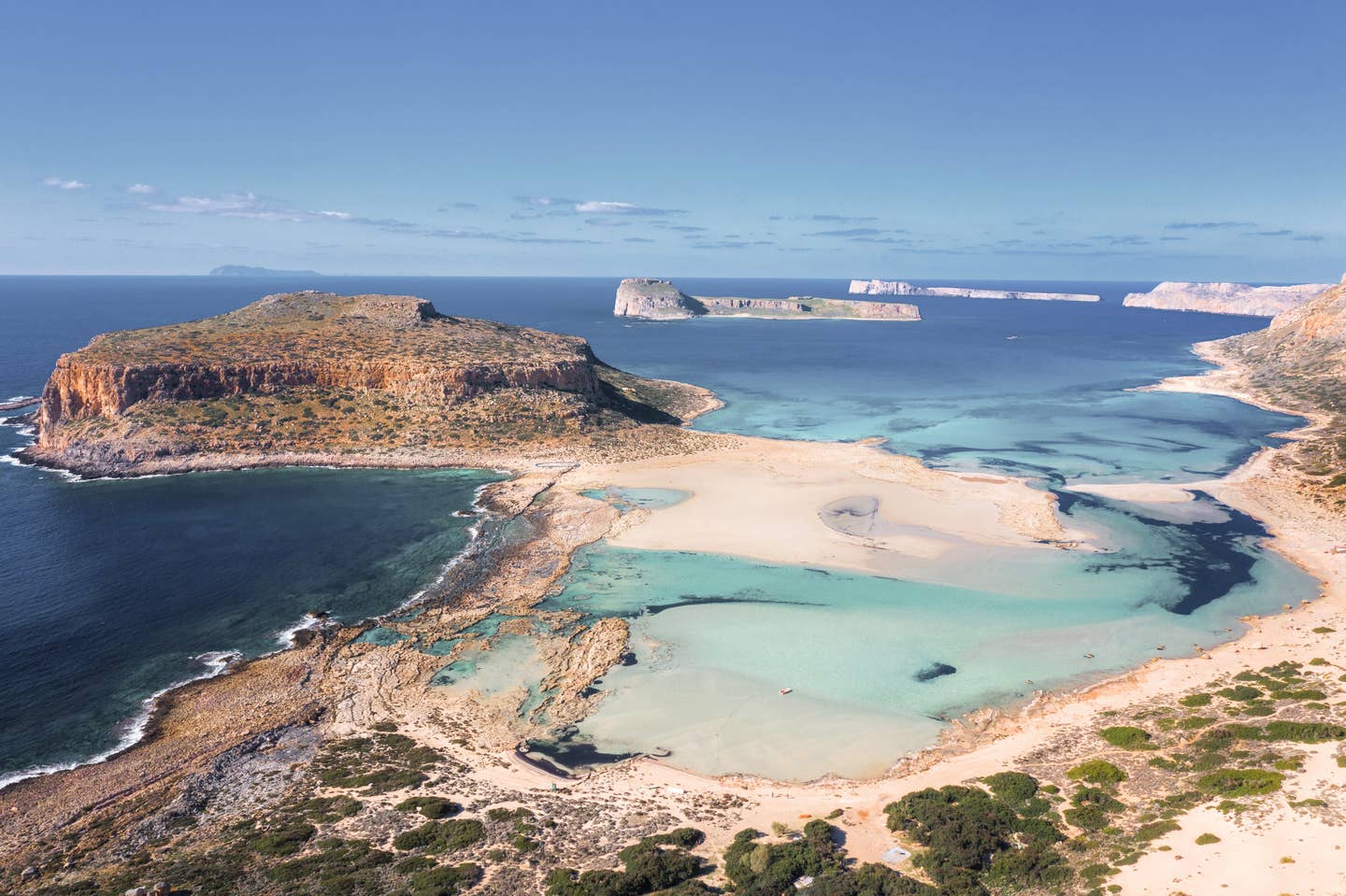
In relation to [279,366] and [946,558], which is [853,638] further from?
[279,366]

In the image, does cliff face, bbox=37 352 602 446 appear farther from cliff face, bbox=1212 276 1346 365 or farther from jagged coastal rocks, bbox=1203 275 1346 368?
cliff face, bbox=1212 276 1346 365

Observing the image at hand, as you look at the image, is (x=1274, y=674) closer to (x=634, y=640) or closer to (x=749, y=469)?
(x=634, y=640)

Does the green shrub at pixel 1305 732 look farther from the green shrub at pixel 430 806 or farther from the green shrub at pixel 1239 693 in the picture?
the green shrub at pixel 430 806

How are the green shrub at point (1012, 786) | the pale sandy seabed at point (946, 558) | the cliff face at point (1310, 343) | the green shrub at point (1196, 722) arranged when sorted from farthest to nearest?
the cliff face at point (1310, 343) < the green shrub at point (1196, 722) < the green shrub at point (1012, 786) < the pale sandy seabed at point (946, 558)

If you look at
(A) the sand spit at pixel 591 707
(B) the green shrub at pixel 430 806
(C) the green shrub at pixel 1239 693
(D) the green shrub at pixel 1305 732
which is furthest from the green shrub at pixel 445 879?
(C) the green shrub at pixel 1239 693

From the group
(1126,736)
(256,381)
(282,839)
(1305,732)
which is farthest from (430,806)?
(256,381)
